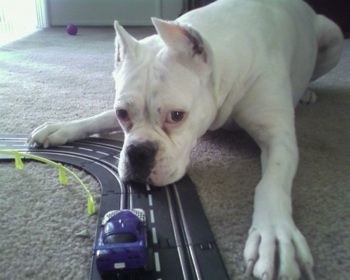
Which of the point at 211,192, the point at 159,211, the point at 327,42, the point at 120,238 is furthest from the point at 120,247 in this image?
the point at 327,42

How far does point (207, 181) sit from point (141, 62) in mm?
329

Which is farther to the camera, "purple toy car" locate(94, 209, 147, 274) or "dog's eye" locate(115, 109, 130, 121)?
"dog's eye" locate(115, 109, 130, 121)

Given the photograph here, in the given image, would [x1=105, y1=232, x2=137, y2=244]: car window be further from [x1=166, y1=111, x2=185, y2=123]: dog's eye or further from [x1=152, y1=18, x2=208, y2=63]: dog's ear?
[x1=152, y1=18, x2=208, y2=63]: dog's ear

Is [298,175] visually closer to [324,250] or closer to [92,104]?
[324,250]

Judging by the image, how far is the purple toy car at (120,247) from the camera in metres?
0.66

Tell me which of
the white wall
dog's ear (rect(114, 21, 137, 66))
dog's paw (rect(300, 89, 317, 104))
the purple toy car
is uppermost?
dog's ear (rect(114, 21, 137, 66))

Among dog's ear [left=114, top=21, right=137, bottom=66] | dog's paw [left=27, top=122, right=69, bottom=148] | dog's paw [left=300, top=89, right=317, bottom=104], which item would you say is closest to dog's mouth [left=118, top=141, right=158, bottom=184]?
dog's ear [left=114, top=21, right=137, bottom=66]

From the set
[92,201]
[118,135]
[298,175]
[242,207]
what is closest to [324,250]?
[242,207]

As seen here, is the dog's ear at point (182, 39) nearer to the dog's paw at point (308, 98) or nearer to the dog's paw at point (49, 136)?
the dog's paw at point (49, 136)

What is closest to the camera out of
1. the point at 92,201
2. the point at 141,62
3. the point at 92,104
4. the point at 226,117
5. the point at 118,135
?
Answer: the point at 92,201

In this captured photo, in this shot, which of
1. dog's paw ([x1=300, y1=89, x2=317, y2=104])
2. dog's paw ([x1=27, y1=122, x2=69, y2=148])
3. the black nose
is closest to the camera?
the black nose

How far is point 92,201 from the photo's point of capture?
910 mm

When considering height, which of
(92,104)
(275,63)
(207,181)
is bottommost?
(92,104)

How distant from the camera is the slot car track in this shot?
705 millimetres
